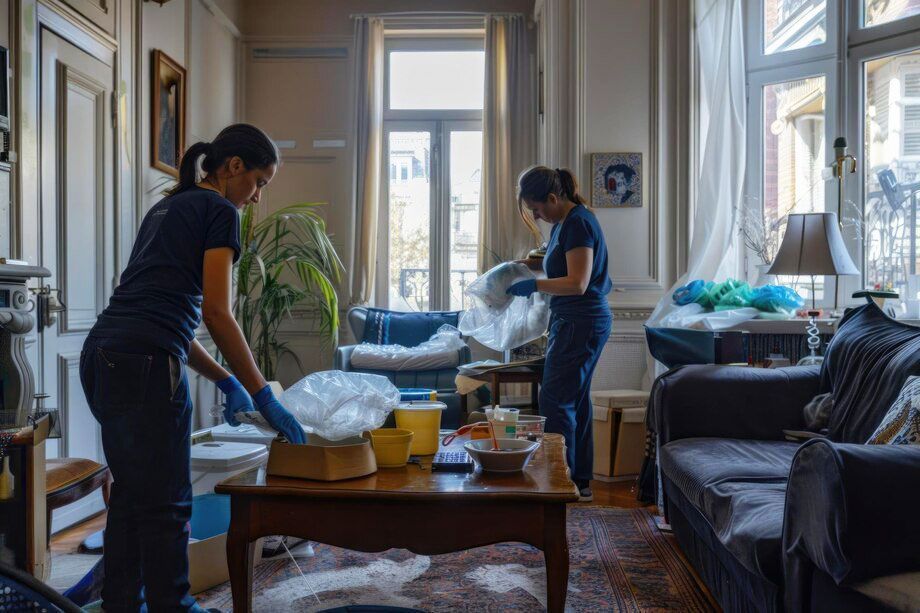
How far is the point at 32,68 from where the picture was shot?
2891mm

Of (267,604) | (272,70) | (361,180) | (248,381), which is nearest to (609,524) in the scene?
(267,604)

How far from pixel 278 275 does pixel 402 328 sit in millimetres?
856

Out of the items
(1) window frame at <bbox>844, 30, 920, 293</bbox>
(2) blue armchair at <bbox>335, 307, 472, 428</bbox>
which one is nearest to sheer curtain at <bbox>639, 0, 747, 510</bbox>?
(1) window frame at <bbox>844, 30, 920, 293</bbox>

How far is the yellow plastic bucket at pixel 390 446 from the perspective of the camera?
1.81 metres

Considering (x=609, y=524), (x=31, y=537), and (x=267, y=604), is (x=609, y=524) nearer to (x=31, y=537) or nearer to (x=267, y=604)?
(x=267, y=604)

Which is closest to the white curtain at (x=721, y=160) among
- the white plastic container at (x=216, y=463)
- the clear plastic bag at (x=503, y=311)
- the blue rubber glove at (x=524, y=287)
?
the clear plastic bag at (x=503, y=311)

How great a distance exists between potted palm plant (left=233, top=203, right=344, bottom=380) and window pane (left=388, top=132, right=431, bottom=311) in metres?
0.47

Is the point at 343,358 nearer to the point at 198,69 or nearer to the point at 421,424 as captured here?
the point at 198,69

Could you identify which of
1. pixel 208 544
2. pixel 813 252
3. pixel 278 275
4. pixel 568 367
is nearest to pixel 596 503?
pixel 568 367

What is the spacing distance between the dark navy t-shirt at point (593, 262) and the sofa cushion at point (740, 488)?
73 centimetres

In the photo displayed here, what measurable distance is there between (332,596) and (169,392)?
36.5 inches

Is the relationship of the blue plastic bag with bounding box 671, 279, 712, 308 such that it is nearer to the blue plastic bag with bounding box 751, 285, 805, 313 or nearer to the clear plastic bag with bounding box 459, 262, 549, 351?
the blue plastic bag with bounding box 751, 285, 805, 313

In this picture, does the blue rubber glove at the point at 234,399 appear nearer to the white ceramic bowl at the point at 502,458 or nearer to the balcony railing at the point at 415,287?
the white ceramic bowl at the point at 502,458

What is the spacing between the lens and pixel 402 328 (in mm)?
4973
